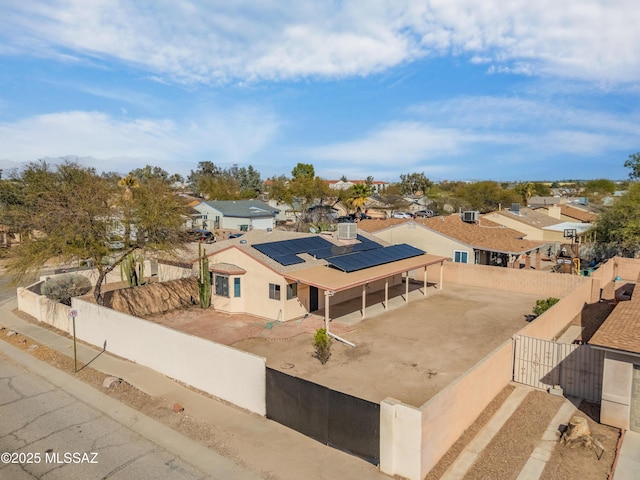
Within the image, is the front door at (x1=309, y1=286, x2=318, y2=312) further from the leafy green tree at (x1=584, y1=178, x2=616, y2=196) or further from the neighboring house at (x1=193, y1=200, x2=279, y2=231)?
the leafy green tree at (x1=584, y1=178, x2=616, y2=196)

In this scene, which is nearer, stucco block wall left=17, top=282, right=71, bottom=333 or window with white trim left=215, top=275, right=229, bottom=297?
stucco block wall left=17, top=282, right=71, bottom=333

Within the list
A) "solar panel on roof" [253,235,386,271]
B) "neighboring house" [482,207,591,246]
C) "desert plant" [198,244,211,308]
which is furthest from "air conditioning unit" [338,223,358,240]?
"neighboring house" [482,207,591,246]

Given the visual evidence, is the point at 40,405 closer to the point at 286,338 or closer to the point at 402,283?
the point at 286,338

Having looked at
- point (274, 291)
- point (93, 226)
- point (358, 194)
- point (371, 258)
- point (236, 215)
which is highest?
point (358, 194)

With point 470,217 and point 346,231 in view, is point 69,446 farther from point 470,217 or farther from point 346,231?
point 470,217

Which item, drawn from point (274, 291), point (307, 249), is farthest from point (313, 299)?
point (307, 249)

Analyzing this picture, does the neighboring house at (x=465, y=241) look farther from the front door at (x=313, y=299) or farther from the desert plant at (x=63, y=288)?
the desert plant at (x=63, y=288)
